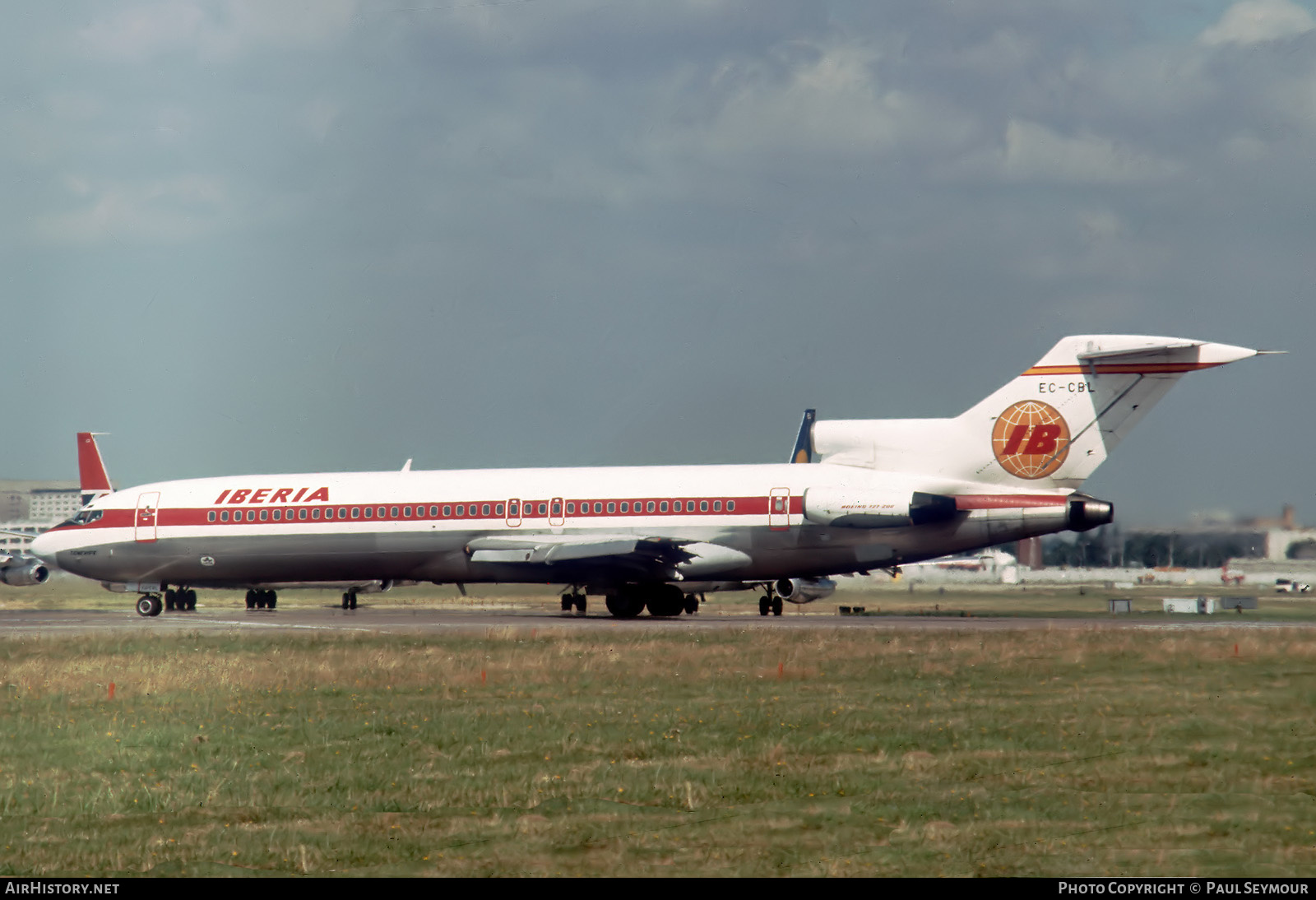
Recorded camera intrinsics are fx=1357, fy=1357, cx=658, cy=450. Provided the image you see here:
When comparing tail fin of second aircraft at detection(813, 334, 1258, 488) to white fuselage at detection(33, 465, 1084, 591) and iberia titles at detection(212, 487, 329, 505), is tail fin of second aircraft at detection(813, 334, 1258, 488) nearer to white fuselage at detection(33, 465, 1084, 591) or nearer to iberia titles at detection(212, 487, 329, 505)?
white fuselage at detection(33, 465, 1084, 591)

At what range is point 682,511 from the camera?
37688 mm

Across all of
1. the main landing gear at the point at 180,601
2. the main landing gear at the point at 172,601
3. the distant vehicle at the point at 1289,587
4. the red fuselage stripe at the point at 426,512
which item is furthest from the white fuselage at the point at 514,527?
the distant vehicle at the point at 1289,587

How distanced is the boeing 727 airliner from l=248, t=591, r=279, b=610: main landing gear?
620 cm

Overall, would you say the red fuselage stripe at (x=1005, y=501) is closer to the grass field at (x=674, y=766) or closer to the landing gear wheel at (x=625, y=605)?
the landing gear wheel at (x=625, y=605)

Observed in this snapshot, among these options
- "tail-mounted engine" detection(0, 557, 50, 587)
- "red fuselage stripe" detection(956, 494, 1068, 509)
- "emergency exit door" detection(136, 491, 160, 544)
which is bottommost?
"tail-mounted engine" detection(0, 557, 50, 587)

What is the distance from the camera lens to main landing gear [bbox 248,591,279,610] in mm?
49844

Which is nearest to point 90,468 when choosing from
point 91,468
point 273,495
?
point 91,468

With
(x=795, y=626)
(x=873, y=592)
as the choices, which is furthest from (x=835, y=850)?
(x=873, y=592)

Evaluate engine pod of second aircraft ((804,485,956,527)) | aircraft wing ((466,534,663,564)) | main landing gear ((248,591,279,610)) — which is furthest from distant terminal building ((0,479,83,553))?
engine pod of second aircraft ((804,485,956,527))

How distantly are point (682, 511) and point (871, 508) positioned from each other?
5.33 m

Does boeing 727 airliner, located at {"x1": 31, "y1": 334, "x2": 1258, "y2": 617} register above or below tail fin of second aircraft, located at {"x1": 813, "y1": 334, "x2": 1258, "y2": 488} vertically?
below

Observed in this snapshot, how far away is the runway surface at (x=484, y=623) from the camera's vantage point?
30781 mm

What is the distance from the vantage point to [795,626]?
30984 mm
